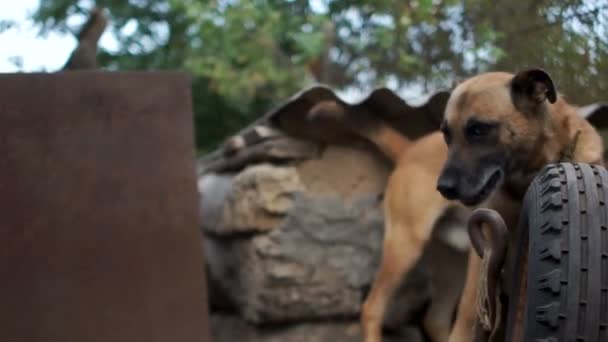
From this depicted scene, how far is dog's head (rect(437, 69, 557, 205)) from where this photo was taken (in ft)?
12.8

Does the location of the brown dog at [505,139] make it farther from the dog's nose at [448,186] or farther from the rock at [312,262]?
the rock at [312,262]

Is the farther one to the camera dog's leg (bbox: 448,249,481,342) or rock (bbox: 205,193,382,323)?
rock (bbox: 205,193,382,323)

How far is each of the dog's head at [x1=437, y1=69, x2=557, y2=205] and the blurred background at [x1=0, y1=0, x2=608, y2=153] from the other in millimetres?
834

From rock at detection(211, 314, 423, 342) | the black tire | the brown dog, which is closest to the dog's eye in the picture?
the brown dog

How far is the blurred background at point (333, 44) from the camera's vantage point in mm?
5004

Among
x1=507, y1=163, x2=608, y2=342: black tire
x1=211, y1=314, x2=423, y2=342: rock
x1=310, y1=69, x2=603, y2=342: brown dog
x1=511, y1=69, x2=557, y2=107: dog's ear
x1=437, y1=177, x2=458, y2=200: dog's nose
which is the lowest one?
x1=211, y1=314, x2=423, y2=342: rock

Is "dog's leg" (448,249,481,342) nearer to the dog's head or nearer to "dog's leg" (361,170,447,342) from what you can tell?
the dog's head

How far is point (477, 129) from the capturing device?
A: 157 inches

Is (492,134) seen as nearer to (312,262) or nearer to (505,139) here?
(505,139)

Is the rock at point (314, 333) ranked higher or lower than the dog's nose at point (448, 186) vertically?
lower

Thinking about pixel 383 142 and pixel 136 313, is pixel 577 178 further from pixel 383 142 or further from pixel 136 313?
pixel 383 142

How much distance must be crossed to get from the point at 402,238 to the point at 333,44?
5.32m

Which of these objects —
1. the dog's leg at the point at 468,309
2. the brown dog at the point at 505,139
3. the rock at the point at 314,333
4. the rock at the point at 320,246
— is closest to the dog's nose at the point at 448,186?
the brown dog at the point at 505,139

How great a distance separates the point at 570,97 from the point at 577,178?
2.78 metres
